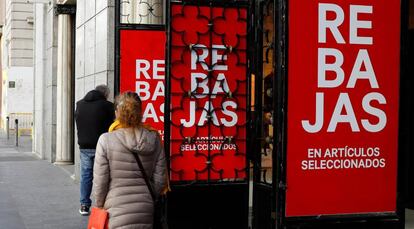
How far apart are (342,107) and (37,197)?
27.1 feet

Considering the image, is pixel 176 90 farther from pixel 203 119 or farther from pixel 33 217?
pixel 33 217

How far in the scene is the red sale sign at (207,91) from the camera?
511 centimetres

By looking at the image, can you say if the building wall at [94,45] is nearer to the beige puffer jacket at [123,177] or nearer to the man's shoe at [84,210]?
the man's shoe at [84,210]

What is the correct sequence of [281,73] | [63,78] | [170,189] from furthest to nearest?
[63,78], [170,189], [281,73]

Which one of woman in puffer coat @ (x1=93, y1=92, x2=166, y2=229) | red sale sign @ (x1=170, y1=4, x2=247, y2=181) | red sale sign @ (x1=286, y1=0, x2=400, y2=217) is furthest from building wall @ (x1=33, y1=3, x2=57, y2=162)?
red sale sign @ (x1=286, y1=0, x2=400, y2=217)

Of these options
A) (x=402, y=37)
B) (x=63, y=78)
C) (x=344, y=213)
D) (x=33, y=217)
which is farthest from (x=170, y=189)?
(x=63, y=78)

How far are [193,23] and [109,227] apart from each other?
1.82 m

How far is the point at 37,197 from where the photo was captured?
10.6 meters

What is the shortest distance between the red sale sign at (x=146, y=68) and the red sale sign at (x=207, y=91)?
56.6 inches

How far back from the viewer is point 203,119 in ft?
17.3

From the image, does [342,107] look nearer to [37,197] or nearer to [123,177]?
Result: [123,177]

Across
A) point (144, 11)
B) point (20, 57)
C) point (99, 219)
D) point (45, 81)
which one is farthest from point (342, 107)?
point (20, 57)

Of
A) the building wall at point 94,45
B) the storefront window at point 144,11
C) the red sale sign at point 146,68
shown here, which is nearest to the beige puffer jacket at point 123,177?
the red sale sign at point 146,68

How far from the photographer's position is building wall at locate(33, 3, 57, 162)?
16688mm
